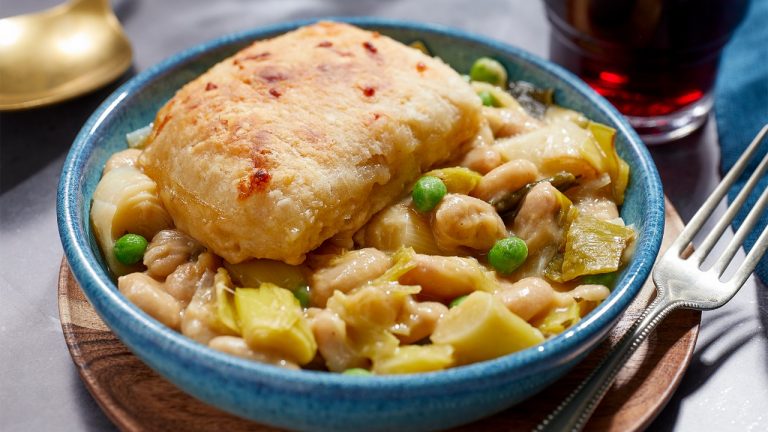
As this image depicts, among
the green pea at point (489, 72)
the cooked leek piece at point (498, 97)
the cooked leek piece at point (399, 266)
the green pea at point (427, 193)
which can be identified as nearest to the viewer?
the cooked leek piece at point (399, 266)

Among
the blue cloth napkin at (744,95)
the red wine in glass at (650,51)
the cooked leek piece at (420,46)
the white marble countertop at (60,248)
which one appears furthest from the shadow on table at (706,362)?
the cooked leek piece at (420,46)

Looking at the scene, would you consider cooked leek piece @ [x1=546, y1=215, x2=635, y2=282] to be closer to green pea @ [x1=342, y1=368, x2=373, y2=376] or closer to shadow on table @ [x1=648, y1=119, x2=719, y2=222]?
green pea @ [x1=342, y1=368, x2=373, y2=376]

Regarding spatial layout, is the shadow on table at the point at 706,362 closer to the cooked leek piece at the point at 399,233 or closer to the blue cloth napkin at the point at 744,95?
the blue cloth napkin at the point at 744,95

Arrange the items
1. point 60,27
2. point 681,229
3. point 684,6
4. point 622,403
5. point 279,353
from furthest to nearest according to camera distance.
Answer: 1. point 60,27
2. point 684,6
3. point 681,229
4. point 622,403
5. point 279,353

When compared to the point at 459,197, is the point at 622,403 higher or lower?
lower

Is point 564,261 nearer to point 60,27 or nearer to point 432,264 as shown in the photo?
point 432,264

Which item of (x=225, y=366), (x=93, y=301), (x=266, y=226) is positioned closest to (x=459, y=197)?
(x=266, y=226)

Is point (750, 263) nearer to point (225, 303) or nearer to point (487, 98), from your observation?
point (487, 98)
